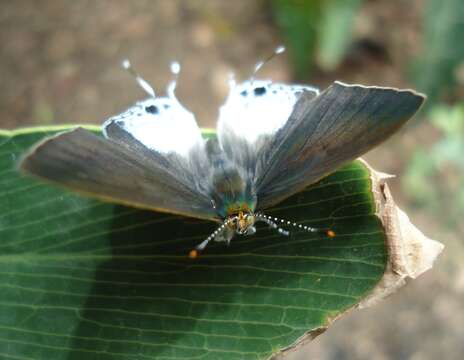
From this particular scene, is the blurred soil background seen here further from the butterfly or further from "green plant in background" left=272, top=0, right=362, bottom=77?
the butterfly

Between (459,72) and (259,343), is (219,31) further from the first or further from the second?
(259,343)

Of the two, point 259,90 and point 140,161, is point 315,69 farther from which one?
point 140,161

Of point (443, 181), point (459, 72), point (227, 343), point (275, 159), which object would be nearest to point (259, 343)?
point (227, 343)

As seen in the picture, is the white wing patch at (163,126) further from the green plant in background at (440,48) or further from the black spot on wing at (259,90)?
the green plant in background at (440,48)

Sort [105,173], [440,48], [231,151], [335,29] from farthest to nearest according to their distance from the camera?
1. [335,29]
2. [440,48]
3. [231,151]
4. [105,173]

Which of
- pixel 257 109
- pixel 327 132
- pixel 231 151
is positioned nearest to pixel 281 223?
pixel 327 132
